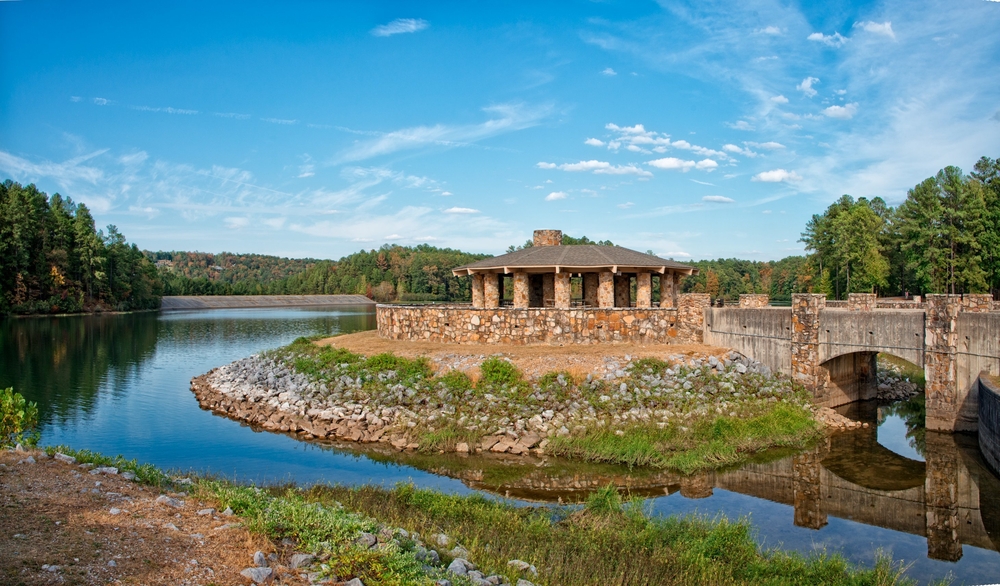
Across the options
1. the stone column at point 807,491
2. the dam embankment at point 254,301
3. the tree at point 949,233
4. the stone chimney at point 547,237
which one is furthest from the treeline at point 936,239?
the dam embankment at point 254,301

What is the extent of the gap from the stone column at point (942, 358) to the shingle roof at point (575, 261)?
10359mm

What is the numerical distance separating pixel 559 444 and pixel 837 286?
45118mm

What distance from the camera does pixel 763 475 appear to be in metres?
15.4

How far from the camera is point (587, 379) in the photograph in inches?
786

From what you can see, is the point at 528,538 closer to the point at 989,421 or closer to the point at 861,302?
the point at 989,421

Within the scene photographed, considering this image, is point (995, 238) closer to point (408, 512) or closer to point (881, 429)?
point (881, 429)

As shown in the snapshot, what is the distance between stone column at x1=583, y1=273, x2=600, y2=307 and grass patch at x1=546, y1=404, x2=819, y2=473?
1169cm

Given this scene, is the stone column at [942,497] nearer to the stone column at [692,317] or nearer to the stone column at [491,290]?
the stone column at [692,317]

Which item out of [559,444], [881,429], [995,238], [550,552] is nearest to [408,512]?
[550,552]

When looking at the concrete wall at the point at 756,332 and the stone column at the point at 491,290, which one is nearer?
the concrete wall at the point at 756,332

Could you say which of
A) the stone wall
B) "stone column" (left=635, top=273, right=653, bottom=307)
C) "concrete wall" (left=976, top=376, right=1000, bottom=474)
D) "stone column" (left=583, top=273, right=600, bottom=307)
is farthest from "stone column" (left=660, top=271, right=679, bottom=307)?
"concrete wall" (left=976, top=376, right=1000, bottom=474)

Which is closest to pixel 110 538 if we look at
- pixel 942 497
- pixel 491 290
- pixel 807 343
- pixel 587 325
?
pixel 942 497

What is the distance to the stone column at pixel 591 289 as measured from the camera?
29156 millimetres

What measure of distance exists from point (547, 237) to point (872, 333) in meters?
15.7
